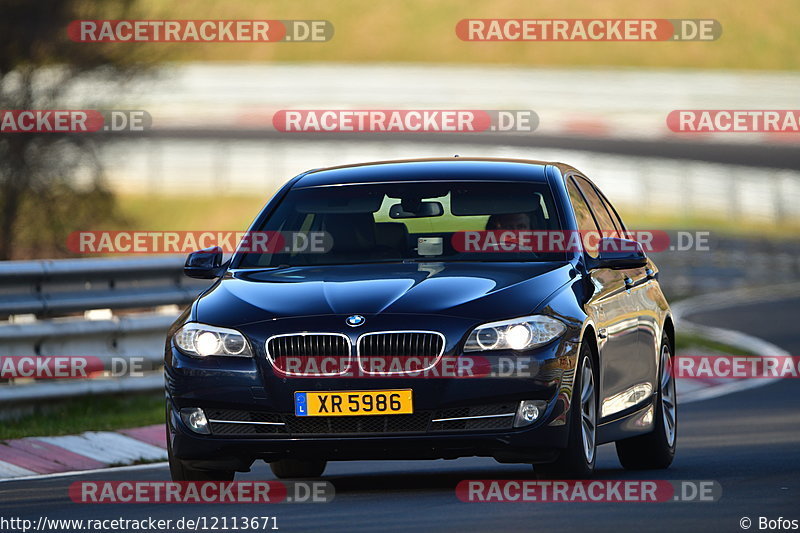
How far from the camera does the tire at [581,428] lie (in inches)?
352

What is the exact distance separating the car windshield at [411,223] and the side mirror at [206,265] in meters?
0.10

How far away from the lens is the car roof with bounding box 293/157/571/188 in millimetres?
10211

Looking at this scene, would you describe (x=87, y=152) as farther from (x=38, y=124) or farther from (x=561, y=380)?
(x=561, y=380)

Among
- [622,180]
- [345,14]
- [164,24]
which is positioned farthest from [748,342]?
[345,14]

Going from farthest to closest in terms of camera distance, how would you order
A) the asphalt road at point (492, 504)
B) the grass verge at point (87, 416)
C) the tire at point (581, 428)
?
1. the grass verge at point (87, 416)
2. the tire at point (581, 428)
3. the asphalt road at point (492, 504)

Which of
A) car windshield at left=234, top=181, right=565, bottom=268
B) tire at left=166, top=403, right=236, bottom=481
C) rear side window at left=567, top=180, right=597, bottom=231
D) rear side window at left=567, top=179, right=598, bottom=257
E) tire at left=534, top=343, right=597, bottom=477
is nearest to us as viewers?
tire at left=534, top=343, right=597, bottom=477

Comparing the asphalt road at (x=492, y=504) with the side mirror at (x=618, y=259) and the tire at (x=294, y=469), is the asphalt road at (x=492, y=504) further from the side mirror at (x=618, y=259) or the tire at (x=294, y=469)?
the side mirror at (x=618, y=259)

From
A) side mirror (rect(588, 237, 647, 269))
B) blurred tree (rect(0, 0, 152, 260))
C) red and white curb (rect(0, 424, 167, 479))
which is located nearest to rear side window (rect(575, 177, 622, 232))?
side mirror (rect(588, 237, 647, 269))

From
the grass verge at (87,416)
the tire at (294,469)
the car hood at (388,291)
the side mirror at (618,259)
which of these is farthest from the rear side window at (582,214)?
the grass verge at (87,416)

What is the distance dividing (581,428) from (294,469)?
2.04 m

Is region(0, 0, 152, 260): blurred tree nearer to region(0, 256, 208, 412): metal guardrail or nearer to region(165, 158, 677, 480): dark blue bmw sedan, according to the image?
region(0, 256, 208, 412): metal guardrail

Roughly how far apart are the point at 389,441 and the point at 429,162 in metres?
2.30

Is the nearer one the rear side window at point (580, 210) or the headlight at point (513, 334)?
the headlight at point (513, 334)

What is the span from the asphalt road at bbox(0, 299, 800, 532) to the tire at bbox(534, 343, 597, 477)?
1.67 feet
